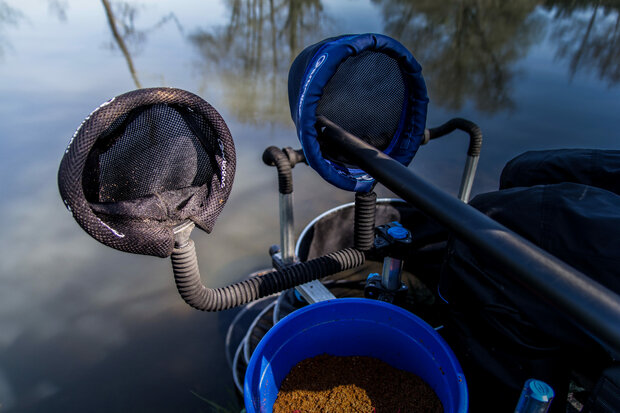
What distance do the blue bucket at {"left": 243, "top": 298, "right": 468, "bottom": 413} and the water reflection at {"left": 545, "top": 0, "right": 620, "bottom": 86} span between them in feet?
15.2

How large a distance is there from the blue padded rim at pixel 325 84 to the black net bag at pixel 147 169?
0.57 feet

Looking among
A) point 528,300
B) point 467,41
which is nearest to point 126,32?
point 467,41

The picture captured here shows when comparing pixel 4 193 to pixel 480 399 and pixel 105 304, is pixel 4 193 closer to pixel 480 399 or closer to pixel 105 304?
pixel 105 304

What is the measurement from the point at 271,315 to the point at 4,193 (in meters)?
2.26

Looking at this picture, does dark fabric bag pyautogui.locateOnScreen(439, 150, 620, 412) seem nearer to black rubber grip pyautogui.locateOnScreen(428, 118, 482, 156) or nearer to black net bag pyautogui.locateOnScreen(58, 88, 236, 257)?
black rubber grip pyautogui.locateOnScreen(428, 118, 482, 156)

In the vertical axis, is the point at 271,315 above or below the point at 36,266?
above

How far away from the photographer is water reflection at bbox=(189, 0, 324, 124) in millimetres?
4004

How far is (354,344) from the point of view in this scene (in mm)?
1145

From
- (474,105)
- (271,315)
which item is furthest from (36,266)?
(474,105)

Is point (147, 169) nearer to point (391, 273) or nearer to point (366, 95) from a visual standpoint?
point (366, 95)

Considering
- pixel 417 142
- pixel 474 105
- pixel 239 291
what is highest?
pixel 417 142

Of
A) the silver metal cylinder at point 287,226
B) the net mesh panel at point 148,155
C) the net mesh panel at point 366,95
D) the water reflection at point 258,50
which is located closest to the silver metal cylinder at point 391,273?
the silver metal cylinder at point 287,226

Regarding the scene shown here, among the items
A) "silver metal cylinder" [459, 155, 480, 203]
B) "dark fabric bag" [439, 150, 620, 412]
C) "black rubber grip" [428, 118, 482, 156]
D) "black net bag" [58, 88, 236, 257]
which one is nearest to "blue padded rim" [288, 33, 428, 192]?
"black net bag" [58, 88, 236, 257]

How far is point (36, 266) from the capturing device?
2117 mm
